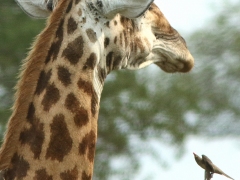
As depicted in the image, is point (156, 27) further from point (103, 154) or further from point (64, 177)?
point (103, 154)

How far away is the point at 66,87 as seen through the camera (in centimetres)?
223

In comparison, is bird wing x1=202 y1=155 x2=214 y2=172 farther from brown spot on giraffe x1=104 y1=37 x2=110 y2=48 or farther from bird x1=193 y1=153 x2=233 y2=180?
brown spot on giraffe x1=104 y1=37 x2=110 y2=48

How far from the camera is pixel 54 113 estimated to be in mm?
2186

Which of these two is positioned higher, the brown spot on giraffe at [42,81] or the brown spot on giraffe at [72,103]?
the brown spot on giraffe at [42,81]

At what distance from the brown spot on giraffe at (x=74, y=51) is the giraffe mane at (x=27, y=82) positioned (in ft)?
0.19

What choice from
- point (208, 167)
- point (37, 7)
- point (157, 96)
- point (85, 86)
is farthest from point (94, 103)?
point (157, 96)

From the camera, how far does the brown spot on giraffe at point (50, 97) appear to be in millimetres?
2197

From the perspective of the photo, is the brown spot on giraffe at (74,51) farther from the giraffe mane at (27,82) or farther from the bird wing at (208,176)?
the bird wing at (208,176)

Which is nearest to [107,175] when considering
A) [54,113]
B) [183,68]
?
[183,68]

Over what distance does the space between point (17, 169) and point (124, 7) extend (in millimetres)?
582

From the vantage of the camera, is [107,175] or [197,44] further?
[197,44]

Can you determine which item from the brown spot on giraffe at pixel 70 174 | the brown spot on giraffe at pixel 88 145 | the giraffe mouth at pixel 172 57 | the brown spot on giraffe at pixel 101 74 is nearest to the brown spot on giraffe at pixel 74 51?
A: the brown spot on giraffe at pixel 101 74

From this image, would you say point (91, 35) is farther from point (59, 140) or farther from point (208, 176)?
point (208, 176)

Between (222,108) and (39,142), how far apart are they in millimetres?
5223
